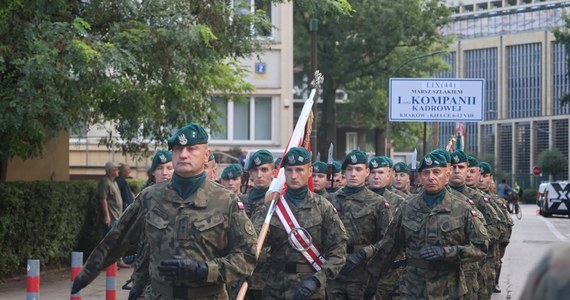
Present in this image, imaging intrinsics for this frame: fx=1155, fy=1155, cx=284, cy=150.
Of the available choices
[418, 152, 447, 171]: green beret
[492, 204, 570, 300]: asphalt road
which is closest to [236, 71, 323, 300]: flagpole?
[418, 152, 447, 171]: green beret

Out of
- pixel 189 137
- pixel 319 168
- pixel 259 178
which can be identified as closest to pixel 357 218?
pixel 259 178

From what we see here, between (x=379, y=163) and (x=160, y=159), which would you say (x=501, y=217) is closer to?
(x=379, y=163)

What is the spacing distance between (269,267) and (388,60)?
41.6 meters

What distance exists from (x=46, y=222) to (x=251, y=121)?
2475cm

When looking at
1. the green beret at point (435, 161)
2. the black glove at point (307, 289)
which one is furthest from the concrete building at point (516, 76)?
the black glove at point (307, 289)

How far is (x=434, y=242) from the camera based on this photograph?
363 inches

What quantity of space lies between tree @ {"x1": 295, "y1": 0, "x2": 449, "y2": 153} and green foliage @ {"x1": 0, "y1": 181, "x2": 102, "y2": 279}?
2832cm

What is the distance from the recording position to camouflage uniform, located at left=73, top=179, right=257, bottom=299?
639cm

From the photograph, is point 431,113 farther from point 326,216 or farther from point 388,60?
point 388,60

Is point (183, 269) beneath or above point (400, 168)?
beneath

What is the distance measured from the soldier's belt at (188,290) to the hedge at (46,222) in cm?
959

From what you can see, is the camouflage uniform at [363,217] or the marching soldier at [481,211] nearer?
the camouflage uniform at [363,217]

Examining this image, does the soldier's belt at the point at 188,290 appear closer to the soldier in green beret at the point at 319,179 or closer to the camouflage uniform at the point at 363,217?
the camouflage uniform at the point at 363,217

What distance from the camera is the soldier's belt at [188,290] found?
6.38m
